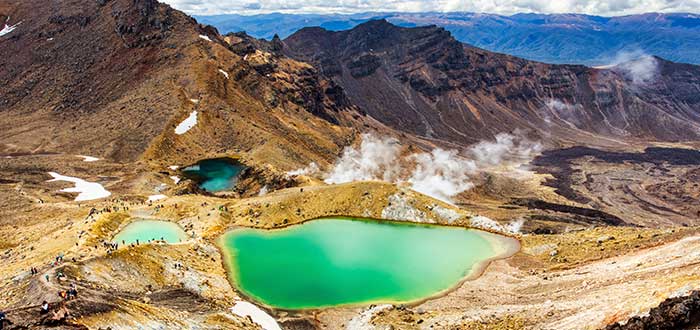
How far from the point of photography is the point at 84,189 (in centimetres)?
12131

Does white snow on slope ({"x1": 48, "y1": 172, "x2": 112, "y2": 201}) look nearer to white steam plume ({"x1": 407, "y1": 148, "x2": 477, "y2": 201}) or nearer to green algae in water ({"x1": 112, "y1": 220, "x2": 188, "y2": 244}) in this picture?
green algae in water ({"x1": 112, "y1": 220, "x2": 188, "y2": 244})

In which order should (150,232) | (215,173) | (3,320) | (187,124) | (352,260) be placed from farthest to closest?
(187,124), (215,173), (150,232), (352,260), (3,320)

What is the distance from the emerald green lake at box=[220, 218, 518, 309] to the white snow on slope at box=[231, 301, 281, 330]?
233cm

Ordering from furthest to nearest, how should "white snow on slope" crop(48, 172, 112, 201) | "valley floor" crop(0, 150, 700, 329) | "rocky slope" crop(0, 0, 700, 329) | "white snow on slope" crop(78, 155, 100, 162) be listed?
"white snow on slope" crop(78, 155, 100, 162) < "white snow on slope" crop(48, 172, 112, 201) < "rocky slope" crop(0, 0, 700, 329) < "valley floor" crop(0, 150, 700, 329)

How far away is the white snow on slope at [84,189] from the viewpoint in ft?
379

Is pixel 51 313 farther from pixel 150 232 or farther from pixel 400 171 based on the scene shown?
pixel 400 171

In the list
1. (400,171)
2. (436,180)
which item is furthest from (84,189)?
(436,180)

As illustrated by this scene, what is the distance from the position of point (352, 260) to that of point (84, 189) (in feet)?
271

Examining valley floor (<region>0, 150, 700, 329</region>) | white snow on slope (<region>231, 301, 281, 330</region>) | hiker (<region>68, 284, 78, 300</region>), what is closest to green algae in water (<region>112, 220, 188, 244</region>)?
valley floor (<region>0, 150, 700, 329</region>)

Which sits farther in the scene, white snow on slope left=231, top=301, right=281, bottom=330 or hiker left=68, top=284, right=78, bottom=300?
white snow on slope left=231, top=301, right=281, bottom=330

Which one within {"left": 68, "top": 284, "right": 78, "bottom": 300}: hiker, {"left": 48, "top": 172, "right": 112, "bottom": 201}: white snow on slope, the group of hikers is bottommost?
A: {"left": 48, "top": 172, "right": 112, "bottom": 201}: white snow on slope

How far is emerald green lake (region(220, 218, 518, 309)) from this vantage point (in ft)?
196

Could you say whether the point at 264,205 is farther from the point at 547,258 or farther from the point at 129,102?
the point at 129,102

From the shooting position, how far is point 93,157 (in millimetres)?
154375
